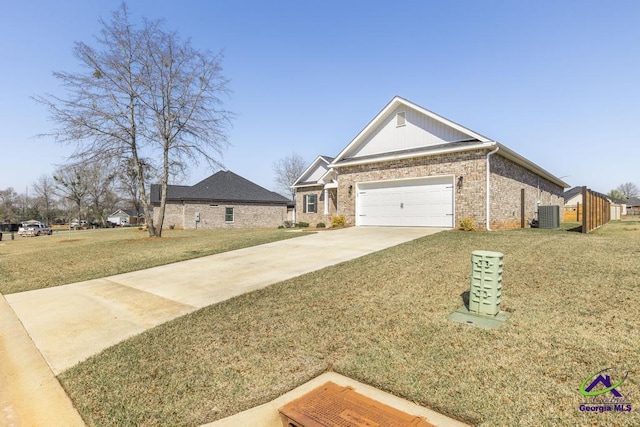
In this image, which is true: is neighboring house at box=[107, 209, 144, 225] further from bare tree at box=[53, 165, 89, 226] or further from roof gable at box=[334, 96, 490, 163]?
roof gable at box=[334, 96, 490, 163]

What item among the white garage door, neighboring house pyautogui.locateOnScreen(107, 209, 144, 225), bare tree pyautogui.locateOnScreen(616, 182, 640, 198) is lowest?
neighboring house pyautogui.locateOnScreen(107, 209, 144, 225)

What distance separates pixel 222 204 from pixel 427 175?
22331mm

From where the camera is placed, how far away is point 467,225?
41.9ft

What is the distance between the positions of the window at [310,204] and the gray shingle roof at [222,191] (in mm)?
8244

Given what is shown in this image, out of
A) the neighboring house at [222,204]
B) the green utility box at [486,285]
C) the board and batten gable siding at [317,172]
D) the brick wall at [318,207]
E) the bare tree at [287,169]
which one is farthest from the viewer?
the bare tree at [287,169]

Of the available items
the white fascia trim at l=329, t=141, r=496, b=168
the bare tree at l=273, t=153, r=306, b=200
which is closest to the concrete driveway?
the white fascia trim at l=329, t=141, r=496, b=168

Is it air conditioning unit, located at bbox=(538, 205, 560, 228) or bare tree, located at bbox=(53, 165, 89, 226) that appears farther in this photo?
bare tree, located at bbox=(53, 165, 89, 226)

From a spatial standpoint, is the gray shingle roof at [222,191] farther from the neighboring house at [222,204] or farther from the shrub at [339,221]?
the shrub at [339,221]

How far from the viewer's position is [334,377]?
3.12 m

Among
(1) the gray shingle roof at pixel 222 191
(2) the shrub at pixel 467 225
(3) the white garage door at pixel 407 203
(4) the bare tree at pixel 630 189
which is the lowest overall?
(2) the shrub at pixel 467 225

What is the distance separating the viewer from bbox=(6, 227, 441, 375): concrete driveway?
4347mm

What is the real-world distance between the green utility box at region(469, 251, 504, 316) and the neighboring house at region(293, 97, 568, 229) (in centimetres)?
936

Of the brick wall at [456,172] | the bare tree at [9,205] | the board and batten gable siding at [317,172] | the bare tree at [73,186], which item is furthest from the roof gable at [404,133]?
the bare tree at [9,205]

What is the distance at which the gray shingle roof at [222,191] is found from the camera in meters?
30.1
